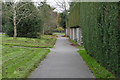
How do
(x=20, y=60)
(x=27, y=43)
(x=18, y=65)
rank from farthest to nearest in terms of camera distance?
(x=27, y=43), (x=20, y=60), (x=18, y=65)

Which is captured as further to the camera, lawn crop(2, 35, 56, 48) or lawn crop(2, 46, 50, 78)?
lawn crop(2, 35, 56, 48)

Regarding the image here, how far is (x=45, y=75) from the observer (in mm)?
7633

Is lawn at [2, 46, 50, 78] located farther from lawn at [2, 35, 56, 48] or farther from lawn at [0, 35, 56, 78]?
lawn at [2, 35, 56, 48]

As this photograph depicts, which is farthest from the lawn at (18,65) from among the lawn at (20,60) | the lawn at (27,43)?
the lawn at (27,43)

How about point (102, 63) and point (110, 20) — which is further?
point (102, 63)

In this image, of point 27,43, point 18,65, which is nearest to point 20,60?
point 18,65

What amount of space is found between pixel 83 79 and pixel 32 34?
28849mm

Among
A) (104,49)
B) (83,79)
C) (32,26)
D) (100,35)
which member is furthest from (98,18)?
(32,26)

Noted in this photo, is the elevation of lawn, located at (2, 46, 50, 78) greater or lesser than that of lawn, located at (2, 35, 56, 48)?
lesser

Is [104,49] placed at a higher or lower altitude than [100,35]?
lower

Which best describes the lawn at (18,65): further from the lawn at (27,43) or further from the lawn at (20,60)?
the lawn at (27,43)

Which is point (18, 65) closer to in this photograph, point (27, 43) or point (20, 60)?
point (20, 60)

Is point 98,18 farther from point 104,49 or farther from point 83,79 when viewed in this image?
point 83,79

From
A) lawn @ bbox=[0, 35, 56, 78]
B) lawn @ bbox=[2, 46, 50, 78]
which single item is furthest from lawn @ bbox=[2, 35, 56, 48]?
lawn @ bbox=[2, 46, 50, 78]
